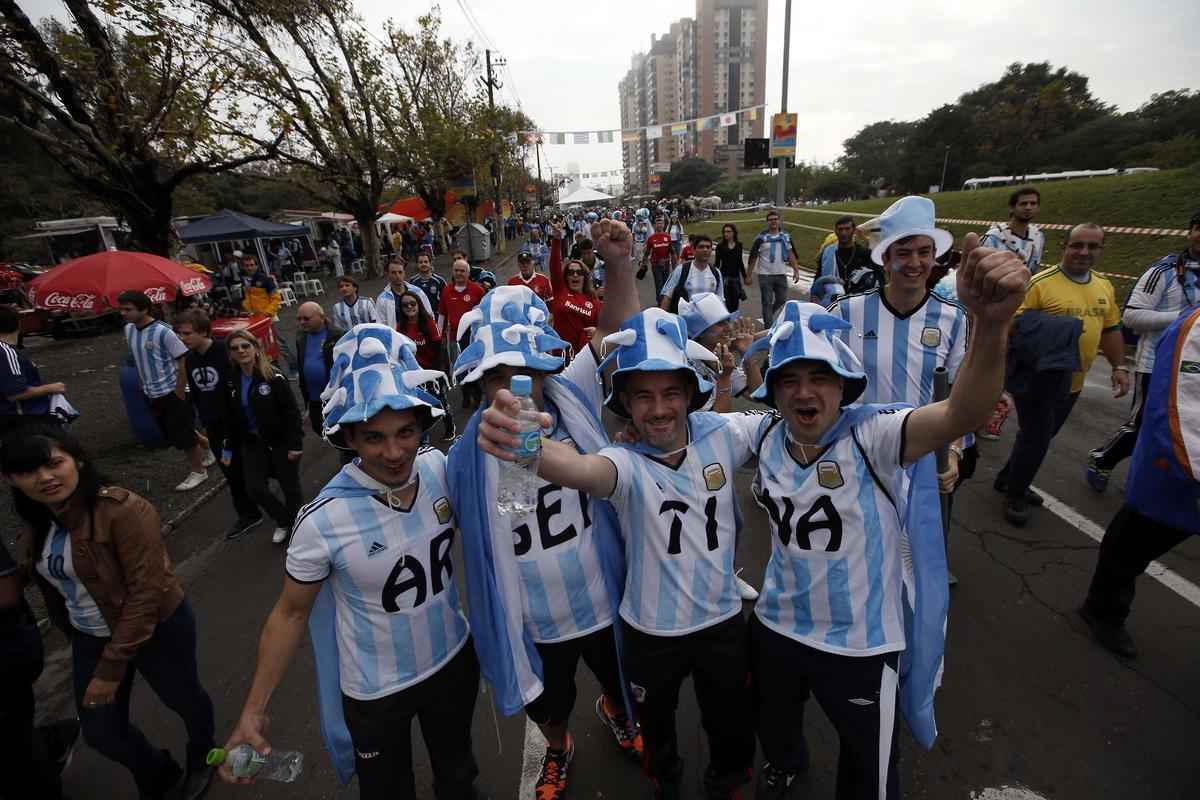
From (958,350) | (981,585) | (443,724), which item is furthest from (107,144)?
(981,585)

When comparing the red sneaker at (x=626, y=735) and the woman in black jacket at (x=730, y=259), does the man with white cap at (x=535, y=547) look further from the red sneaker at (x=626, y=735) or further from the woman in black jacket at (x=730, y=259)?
the woman in black jacket at (x=730, y=259)

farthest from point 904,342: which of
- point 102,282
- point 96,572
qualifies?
point 102,282

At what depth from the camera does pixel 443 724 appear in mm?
2090

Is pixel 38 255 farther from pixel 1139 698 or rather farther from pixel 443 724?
pixel 1139 698

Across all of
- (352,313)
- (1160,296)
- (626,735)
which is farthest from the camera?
(352,313)

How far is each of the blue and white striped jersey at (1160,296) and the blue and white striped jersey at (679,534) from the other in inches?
172

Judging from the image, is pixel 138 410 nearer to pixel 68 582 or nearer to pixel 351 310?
pixel 351 310

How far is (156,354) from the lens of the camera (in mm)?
5812

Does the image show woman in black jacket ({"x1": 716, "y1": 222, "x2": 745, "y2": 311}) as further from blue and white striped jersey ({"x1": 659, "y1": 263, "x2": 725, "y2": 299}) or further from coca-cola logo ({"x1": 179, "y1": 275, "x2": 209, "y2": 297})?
coca-cola logo ({"x1": 179, "y1": 275, "x2": 209, "y2": 297})

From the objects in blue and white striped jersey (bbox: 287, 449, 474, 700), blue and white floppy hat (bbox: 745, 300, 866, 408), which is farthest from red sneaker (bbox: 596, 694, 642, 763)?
blue and white floppy hat (bbox: 745, 300, 866, 408)

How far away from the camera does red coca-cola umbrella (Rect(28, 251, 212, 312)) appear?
633 centimetres

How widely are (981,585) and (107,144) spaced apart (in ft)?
42.4

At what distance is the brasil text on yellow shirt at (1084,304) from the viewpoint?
403 cm

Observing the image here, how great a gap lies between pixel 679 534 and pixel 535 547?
1.85 ft
